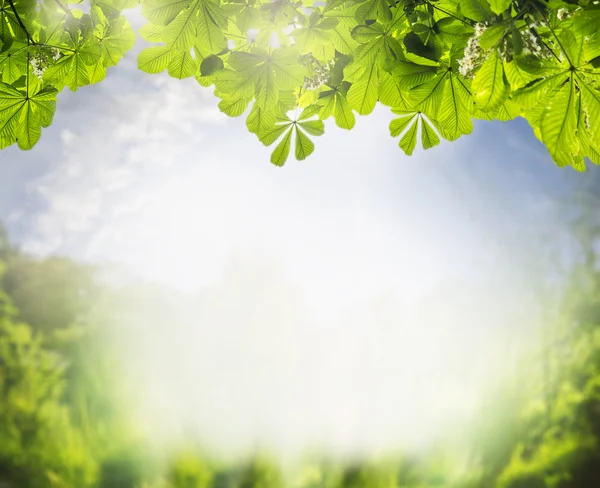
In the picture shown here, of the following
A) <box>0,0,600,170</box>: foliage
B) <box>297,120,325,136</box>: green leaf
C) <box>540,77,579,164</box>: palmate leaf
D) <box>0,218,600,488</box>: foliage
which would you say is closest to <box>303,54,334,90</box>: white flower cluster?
<box>0,0,600,170</box>: foliage

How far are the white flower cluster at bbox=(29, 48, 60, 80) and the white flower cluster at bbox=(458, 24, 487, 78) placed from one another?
173cm

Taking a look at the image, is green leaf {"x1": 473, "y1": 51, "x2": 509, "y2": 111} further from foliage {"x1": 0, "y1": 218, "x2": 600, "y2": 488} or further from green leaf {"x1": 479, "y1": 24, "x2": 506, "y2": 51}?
foliage {"x1": 0, "y1": 218, "x2": 600, "y2": 488}

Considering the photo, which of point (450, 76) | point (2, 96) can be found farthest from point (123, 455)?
point (450, 76)

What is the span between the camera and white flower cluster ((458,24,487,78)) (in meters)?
1.32

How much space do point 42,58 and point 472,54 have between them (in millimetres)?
1799

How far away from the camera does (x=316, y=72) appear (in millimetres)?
1815

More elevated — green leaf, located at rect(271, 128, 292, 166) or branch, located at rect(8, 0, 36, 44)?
branch, located at rect(8, 0, 36, 44)

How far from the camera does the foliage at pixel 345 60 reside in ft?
3.90

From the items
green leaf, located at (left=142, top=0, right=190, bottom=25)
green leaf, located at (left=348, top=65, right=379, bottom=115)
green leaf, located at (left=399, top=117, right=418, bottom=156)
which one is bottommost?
green leaf, located at (left=399, top=117, right=418, bottom=156)

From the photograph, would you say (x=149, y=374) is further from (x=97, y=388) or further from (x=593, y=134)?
(x=593, y=134)

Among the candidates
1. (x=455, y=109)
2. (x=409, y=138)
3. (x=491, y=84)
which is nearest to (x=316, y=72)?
(x=409, y=138)

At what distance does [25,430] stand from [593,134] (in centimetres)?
1522

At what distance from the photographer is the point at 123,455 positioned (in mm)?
12359

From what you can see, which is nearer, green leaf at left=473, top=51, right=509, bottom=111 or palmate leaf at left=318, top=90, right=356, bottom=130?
green leaf at left=473, top=51, right=509, bottom=111
